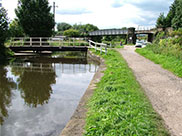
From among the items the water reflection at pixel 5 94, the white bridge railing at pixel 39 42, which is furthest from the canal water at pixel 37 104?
the white bridge railing at pixel 39 42

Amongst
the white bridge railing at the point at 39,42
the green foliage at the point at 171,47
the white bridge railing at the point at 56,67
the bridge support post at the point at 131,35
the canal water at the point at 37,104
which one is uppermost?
the bridge support post at the point at 131,35

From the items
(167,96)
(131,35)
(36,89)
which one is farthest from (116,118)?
(131,35)

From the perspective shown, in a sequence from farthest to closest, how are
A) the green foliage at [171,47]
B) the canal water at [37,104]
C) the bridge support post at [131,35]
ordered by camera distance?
the bridge support post at [131,35] → the green foliage at [171,47] → the canal water at [37,104]

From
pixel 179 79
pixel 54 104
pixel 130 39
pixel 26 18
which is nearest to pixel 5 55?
pixel 26 18

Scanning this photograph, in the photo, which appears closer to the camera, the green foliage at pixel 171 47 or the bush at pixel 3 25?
the green foliage at pixel 171 47

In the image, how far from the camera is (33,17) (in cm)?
2717

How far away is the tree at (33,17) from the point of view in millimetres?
27406

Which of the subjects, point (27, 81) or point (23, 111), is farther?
point (27, 81)

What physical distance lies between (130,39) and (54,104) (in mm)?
41087

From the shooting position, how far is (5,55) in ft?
62.2

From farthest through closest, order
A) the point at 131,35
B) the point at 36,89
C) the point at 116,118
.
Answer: the point at 131,35 → the point at 36,89 → the point at 116,118

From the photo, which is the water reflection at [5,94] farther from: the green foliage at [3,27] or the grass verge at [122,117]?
the green foliage at [3,27]

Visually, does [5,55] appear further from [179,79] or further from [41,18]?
[179,79]

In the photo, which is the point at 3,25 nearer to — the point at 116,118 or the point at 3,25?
the point at 3,25
